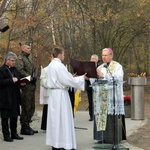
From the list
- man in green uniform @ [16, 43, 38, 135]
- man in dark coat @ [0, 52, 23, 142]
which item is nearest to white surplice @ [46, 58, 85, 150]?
man in dark coat @ [0, 52, 23, 142]

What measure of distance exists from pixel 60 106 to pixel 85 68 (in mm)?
871

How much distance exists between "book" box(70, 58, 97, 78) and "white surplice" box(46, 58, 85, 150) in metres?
0.18

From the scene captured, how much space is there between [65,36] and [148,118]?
15.2m

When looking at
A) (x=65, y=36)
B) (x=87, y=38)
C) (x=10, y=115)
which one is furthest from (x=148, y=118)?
(x=65, y=36)

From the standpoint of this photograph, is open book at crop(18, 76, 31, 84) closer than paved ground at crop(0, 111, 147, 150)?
No

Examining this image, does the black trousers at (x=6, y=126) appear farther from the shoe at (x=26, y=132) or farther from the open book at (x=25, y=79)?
the open book at (x=25, y=79)

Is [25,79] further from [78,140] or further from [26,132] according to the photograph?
[78,140]

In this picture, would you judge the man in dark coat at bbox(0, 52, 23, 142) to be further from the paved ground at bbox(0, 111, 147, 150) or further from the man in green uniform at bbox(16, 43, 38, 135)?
the man in green uniform at bbox(16, 43, 38, 135)

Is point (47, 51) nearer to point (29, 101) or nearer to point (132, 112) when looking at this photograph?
point (132, 112)

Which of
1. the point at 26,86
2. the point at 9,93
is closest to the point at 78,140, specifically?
the point at 26,86

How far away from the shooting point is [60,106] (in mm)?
6832

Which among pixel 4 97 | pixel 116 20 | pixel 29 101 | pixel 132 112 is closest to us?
pixel 4 97

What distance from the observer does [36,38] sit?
2030cm

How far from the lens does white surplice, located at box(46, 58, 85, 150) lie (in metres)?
6.75
